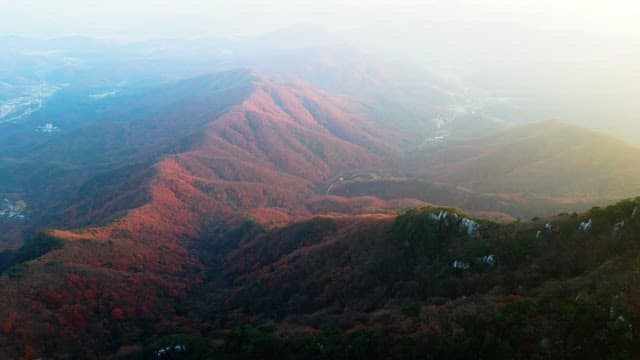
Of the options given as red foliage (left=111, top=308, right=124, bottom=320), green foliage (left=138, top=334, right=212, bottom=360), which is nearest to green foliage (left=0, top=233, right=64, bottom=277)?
red foliage (left=111, top=308, right=124, bottom=320)

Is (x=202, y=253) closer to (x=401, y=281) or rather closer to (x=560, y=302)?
(x=401, y=281)

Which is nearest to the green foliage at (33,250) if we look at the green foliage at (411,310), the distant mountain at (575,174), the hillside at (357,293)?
the hillside at (357,293)

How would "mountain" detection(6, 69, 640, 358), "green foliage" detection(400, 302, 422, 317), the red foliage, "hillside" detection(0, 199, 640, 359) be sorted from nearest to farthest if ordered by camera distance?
"hillside" detection(0, 199, 640, 359), "mountain" detection(6, 69, 640, 358), "green foliage" detection(400, 302, 422, 317), the red foliage

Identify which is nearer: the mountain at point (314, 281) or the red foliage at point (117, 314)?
the mountain at point (314, 281)

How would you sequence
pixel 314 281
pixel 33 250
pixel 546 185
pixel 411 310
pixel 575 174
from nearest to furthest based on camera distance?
pixel 411 310
pixel 314 281
pixel 33 250
pixel 546 185
pixel 575 174

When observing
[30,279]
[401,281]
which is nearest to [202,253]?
[30,279]

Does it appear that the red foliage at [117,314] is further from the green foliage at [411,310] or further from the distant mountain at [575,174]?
the distant mountain at [575,174]

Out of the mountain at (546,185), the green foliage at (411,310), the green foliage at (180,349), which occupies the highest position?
the green foliage at (411,310)

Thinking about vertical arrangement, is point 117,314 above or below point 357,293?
below

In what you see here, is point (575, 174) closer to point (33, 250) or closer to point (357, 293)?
point (357, 293)

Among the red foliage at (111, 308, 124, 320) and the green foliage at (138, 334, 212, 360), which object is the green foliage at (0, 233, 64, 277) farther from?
the green foliage at (138, 334, 212, 360)

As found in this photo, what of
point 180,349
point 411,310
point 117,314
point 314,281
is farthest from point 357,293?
point 117,314
